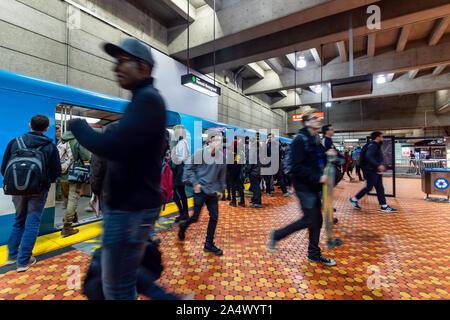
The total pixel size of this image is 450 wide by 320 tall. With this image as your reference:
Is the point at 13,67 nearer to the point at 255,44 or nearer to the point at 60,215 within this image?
the point at 60,215

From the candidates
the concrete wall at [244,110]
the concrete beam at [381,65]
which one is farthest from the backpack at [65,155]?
the concrete beam at [381,65]

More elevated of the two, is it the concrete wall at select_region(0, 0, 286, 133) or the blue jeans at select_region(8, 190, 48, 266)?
the concrete wall at select_region(0, 0, 286, 133)

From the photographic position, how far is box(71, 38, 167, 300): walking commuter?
2.91 feet

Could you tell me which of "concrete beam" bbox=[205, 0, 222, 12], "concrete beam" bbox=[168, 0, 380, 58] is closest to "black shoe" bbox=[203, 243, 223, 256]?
"concrete beam" bbox=[168, 0, 380, 58]

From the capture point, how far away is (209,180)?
2547 mm

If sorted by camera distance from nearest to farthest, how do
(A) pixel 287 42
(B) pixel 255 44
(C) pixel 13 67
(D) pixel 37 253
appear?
(D) pixel 37 253
(C) pixel 13 67
(A) pixel 287 42
(B) pixel 255 44

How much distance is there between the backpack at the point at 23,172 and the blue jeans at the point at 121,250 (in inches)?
74.2

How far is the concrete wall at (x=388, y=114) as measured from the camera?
14344 mm

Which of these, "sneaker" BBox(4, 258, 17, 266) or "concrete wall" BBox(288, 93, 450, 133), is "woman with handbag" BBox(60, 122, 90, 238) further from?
"concrete wall" BBox(288, 93, 450, 133)

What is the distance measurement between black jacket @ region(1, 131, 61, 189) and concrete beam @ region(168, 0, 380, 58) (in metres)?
5.57

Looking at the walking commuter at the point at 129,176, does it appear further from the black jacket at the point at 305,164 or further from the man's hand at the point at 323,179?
the man's hand at the point at 323,179
